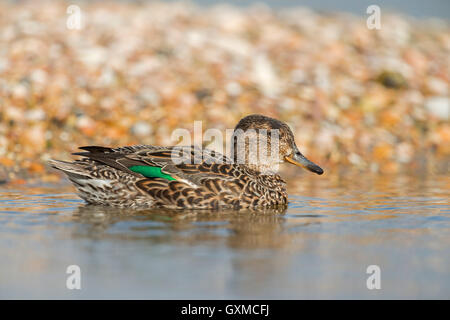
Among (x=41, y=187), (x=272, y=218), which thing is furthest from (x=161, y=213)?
(x=41, y=187)

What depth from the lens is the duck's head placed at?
8805mm

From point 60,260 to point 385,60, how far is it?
1183 centimetres

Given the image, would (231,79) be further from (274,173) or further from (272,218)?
(272,218)

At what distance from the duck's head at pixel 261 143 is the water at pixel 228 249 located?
59 centimetres

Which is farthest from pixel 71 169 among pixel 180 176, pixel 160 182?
pixel 180 176

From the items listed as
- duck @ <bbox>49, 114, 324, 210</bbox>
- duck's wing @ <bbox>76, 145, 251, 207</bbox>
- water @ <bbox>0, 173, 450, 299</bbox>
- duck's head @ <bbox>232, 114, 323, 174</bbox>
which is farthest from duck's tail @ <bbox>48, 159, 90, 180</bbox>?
duck's head @ <bbox>232, 114, 323, 174</bbox>

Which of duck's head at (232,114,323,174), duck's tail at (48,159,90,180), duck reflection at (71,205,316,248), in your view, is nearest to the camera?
duck reflection at (71,205,316,248)

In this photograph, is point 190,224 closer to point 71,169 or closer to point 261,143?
point 71,169

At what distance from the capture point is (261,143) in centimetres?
882

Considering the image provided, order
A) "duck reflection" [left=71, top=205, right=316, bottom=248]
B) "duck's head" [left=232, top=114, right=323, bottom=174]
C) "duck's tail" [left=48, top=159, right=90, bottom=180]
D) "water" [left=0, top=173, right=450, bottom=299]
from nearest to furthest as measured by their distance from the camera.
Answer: "water" [left=0, top=173, right=450, bottom=299], "duck reflection" [left=71, top=205, right=316, bottom=248], "duck's tail" [left=48, top=159, right=90, bottom=180], "duck's head" [left=232, top=114, right=323, bottom=174]

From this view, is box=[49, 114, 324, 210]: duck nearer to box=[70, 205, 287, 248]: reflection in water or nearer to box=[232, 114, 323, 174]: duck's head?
box=[70, 205, 287, 248]: reflection in water

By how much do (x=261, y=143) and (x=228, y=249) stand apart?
3111mm

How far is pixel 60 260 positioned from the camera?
5.47 meters

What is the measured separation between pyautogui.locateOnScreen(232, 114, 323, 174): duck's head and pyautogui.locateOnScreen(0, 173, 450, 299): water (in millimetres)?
594
